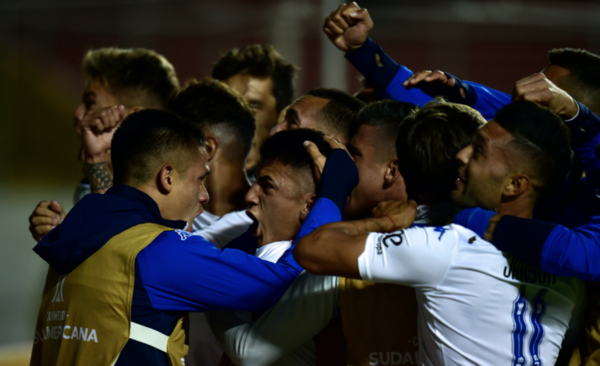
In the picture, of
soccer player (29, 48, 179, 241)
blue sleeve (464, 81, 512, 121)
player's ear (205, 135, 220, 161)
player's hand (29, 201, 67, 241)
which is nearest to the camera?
blue sleeve (464, 81, 512, 121)

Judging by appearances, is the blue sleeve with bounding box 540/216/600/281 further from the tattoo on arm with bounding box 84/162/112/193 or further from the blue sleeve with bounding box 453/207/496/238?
the tattoo on arm with bounding box 84/162/112/193

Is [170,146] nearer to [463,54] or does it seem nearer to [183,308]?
[183,308]

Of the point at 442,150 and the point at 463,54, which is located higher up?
the point at 442,150

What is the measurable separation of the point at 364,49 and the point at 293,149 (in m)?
0.80

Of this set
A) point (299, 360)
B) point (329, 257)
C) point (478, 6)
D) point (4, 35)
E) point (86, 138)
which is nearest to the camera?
point (329, 257)

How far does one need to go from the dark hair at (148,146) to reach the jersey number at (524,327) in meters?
1.19

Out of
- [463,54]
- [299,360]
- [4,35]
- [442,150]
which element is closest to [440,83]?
[442,150]

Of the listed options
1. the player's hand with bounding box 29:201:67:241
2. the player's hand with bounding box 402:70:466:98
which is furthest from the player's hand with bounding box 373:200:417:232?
the player's hand with bounding box 29:201:67:241

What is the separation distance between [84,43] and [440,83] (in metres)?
9.86

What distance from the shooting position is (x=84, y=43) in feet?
34.3

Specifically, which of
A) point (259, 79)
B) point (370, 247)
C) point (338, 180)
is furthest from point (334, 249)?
point (259, 79)

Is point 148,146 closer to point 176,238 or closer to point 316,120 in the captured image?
point 176,238

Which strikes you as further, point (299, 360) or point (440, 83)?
point (440, 83)

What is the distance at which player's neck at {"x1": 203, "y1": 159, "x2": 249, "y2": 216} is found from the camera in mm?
2801
